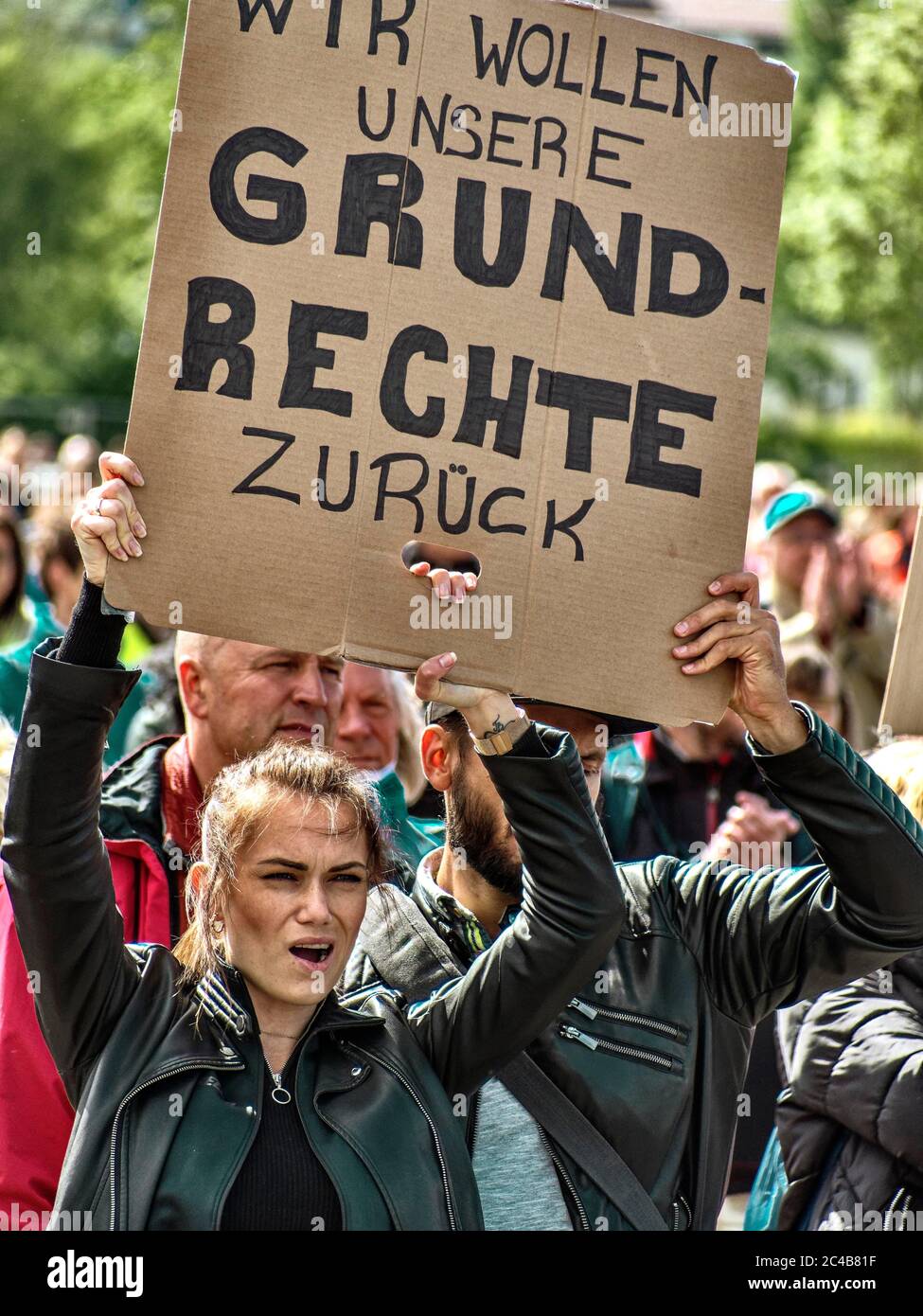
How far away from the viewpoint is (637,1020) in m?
2.73

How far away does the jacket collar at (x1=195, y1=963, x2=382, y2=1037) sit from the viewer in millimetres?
2484

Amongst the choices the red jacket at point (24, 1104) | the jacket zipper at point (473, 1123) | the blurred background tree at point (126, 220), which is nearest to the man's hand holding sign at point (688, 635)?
the jacket zipper at point (473, 1123)

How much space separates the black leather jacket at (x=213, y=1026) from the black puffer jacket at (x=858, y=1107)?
94cm

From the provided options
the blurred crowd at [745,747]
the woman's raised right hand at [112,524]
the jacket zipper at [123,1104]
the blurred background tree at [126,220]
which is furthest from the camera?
the blurred background tree at [126,220]

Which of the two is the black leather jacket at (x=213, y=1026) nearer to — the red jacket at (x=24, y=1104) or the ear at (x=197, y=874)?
the ear at (x=197, y=874)

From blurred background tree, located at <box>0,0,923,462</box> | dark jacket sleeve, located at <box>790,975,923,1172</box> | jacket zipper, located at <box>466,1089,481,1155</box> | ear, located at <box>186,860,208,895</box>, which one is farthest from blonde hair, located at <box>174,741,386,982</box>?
blurred background tree, located at <box>0,0,923,462</box>

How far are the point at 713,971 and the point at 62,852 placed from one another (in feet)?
3.54

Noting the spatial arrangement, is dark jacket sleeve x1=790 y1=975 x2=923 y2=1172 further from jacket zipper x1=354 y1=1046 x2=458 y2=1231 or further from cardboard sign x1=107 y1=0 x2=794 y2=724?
jacket zipper x1=354 y1=1046 x2=458 y2=1231

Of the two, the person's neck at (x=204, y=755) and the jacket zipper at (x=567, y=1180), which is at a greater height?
the person's neck at (x=204, y=755)

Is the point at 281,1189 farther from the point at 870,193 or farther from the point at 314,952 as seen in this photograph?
the point at 870,193

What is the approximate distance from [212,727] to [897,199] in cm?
1675

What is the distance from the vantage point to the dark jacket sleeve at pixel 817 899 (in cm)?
263
